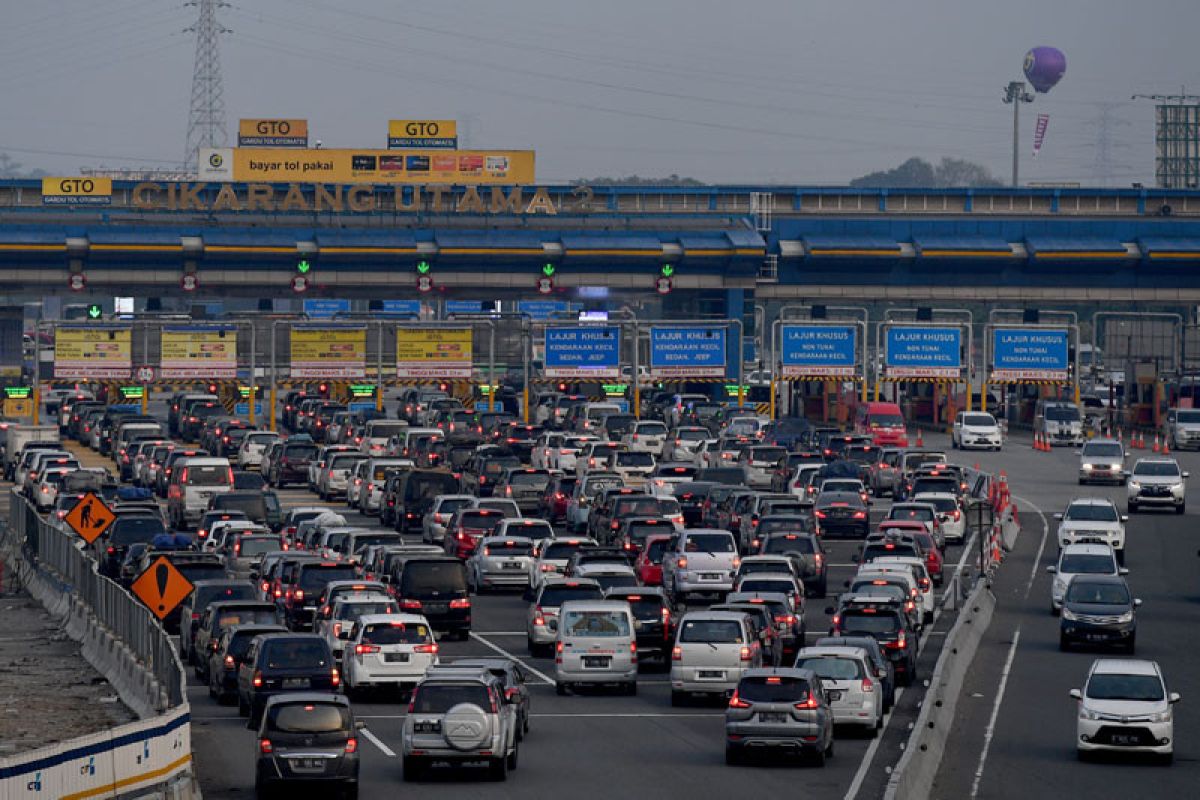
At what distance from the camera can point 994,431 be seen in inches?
3479

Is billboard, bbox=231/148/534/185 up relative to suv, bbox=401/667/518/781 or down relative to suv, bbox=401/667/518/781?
up

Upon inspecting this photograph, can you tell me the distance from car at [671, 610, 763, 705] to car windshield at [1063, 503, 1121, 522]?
23.6m

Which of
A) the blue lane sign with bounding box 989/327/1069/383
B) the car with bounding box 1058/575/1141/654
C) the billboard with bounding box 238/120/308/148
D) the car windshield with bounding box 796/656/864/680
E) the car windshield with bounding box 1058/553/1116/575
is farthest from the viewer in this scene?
the billboard with bounding box 238/120/308/148

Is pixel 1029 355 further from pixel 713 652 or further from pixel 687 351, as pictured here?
pixel 713 652

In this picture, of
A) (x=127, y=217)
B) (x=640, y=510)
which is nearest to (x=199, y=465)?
(x=640, y=510)

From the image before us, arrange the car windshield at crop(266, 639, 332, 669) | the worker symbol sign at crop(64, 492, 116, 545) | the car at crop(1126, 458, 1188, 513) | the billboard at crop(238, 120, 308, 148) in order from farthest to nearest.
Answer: the billboard at crop(238, 120, 308, 148)
the car at crop(1126, 458, 1188, 513)
the worker symbol sign at crop(64, 492, 116, 545)
the car windshield at crop(266, 639, 332, 669)

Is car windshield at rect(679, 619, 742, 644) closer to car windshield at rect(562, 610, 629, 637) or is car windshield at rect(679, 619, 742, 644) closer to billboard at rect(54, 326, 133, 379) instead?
car windshield at rect(562, 610, 629, 637)

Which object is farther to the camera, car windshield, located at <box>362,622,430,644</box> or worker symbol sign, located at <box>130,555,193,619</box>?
car windshield, located at <box>362,622,430,644</box>

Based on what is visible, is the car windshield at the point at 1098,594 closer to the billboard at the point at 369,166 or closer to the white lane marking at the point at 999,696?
the white lane marking at the point at 999,696

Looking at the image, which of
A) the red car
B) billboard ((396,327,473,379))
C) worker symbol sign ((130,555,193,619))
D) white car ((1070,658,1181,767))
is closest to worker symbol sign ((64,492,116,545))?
the red car

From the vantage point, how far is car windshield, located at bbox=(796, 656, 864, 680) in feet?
103

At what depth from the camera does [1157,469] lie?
68.1 m

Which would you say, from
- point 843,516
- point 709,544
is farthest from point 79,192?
point 709,544

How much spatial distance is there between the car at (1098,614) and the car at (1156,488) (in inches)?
1005
